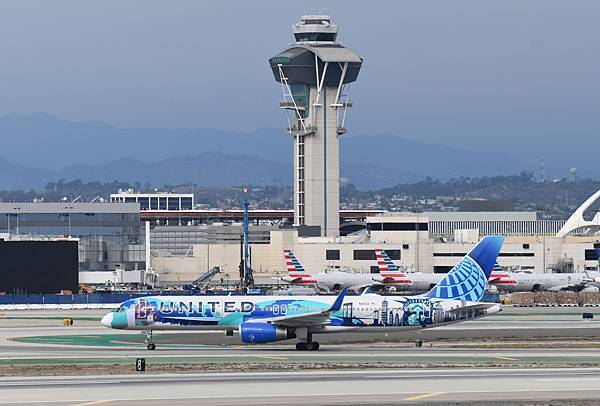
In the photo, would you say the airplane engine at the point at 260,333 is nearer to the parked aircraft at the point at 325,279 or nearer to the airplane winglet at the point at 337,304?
the airplane winglet at the point at 337,304

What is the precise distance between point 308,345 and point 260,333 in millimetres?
3271

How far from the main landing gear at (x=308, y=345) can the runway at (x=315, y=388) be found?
15.3m

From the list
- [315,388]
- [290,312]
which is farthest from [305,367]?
[290,312]

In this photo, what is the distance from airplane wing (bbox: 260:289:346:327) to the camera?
78.9 meters

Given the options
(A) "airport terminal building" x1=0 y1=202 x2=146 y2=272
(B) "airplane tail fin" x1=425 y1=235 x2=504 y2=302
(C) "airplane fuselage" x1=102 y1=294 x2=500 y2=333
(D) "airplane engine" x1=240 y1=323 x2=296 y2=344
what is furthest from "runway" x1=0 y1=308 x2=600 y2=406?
(A) "airport terminal building" x1=0 y1=202 x2=146 y2=272

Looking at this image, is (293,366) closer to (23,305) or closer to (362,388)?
(362,388)

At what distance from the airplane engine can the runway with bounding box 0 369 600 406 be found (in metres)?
14.2

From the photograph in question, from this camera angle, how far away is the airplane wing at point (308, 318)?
7888 centimetres

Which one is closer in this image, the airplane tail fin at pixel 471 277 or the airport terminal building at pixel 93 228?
the airplane tail fin at pixel 471 277

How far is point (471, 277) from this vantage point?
8269 centimetres

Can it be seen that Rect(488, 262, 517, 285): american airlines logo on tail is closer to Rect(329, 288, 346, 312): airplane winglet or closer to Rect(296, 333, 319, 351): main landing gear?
Rect(296, 333, 319, 351): main landing gear

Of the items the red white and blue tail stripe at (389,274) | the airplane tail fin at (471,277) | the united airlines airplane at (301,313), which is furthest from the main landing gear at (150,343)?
the red white and blue tail stripe at (389,274)

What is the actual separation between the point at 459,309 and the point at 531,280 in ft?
335

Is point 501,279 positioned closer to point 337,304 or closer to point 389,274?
point 389,274
